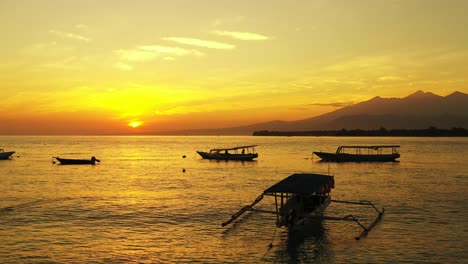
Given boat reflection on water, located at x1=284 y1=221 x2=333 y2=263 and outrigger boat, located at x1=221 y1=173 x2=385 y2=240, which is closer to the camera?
boat reflection on water, located at x1=284 y1=221 x2=333 y2=263

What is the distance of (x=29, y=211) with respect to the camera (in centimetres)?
3566

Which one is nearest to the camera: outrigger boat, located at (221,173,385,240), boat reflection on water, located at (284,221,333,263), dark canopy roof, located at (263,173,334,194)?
boat reflection on water, located at (284,221,333,263)

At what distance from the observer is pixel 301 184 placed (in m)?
27.6

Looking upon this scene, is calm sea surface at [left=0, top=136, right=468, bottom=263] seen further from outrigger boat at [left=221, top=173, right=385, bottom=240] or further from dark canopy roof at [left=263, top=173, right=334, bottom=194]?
dark canopy roof at [left=263, top=173, right=334, bottom=194]

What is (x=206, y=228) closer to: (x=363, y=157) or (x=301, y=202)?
(x=301, y=202)

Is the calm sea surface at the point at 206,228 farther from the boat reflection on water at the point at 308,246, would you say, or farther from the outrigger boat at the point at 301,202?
the outrigger boat at the point at 301,202

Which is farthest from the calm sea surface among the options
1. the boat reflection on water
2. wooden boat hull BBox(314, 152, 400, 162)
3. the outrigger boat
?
wooden boat hull BBox(314, 152, 400, 162)

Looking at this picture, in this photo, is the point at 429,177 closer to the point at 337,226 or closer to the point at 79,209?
the point at 337,226

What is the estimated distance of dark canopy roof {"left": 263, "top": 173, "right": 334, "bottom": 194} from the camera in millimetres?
25859

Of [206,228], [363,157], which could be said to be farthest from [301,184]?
[363,157]

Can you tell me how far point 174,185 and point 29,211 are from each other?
20853 mm

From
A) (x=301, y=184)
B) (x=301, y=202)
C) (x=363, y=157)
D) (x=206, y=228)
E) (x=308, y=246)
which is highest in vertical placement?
(x=301, y=184)

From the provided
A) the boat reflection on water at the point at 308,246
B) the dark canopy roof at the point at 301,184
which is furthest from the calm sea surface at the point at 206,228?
the dark canopy roof at the point at 301,184

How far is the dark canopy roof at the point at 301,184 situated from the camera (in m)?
25.9
